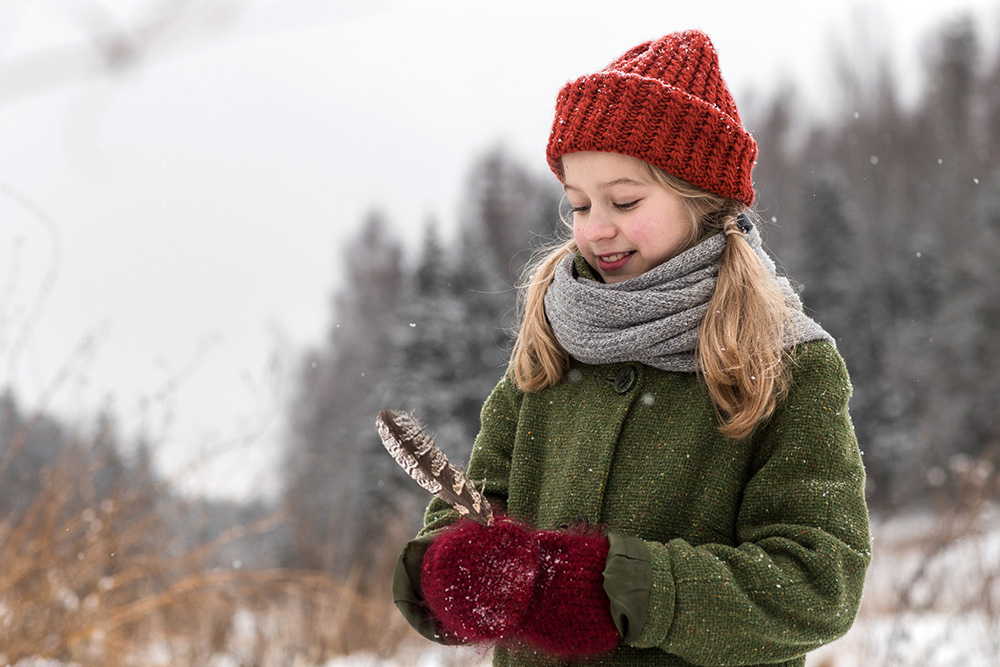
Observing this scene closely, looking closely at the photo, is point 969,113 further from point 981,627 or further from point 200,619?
point 200,619

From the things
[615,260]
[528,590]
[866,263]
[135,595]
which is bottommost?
[866,263]

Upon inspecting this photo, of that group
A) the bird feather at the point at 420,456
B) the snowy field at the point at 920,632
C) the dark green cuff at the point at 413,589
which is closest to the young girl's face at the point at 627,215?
the bird feather at the point at 420,456

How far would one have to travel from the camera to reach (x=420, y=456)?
1.38 metres

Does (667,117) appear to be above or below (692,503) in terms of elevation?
above

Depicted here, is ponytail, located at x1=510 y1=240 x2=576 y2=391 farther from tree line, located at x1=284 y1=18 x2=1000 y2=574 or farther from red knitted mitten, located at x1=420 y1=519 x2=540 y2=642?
tree line, located at x1=284 y1=18 x2=1000 y2=574

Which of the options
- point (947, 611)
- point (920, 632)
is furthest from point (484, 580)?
point (947, 611)

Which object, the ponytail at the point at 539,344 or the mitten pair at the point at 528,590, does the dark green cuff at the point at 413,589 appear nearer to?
the mitten pair at the point at 528,590

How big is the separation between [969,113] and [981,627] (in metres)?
19.9

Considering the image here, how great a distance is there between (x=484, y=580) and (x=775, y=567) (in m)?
0.45

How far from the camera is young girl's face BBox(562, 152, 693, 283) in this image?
5.36 ft

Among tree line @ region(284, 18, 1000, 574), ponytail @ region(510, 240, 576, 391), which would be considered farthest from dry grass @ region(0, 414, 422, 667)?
tree line @ region(284, 18, 1000, 574)

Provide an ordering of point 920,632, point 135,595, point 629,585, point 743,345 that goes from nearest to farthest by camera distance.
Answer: point 629,585 < point 743,345 < point 135,595 < point 920,632

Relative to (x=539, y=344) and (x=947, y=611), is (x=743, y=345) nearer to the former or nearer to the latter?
(x=539, y=344)

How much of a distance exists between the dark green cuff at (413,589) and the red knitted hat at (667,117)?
2.64ft
